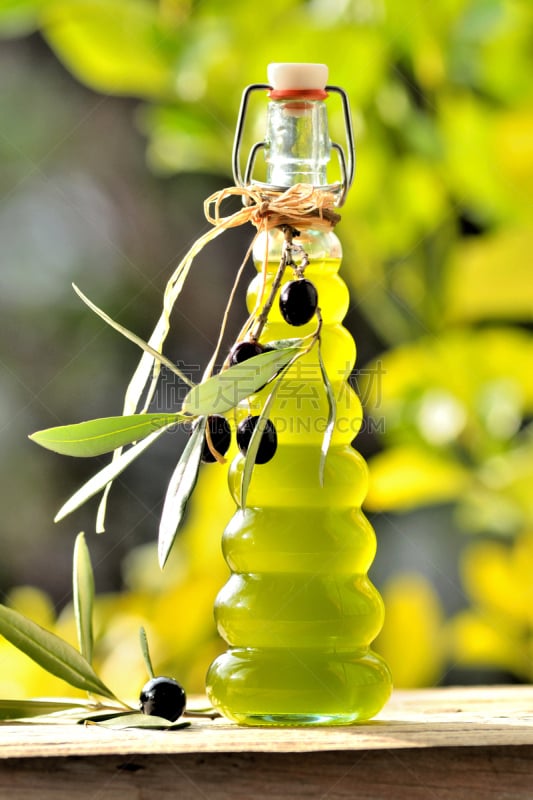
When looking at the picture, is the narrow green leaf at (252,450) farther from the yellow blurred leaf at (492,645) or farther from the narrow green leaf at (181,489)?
the yellow blurred leaf at (492,645)

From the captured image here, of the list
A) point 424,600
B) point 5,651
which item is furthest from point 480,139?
point 5,651

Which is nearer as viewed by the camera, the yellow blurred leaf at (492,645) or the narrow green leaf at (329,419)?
the narrow green leaf at (329,419)

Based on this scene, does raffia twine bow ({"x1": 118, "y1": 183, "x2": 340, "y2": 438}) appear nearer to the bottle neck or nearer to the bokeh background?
the bottle neck

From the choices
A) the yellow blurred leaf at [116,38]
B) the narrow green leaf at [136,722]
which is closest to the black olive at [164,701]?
the narrow green leaf at [136,722]

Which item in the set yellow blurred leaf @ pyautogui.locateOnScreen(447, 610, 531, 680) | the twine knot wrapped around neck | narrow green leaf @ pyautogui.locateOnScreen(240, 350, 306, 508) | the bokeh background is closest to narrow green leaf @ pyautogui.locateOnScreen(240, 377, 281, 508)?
narrow green leaf @ pyautogui.locateOnScreen(240, 350, 306, 508)

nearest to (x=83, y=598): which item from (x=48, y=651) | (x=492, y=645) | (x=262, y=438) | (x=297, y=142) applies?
(x=48, y=651)

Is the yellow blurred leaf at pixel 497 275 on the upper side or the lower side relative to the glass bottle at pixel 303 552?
upper

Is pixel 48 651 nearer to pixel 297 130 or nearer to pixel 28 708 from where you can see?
pixel 28 708

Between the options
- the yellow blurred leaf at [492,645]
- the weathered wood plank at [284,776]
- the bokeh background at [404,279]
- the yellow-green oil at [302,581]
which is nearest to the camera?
the weathered wood plank at [284,776]
